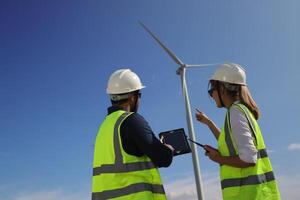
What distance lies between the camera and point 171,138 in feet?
24.5

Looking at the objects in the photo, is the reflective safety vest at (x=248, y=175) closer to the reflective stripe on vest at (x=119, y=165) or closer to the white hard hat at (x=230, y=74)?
the white hard hat at (x=230, y=74)

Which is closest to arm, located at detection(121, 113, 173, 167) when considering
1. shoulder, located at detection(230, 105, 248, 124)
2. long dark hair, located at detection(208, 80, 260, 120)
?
shoulder, located at detection(230, 105, 248, 124)

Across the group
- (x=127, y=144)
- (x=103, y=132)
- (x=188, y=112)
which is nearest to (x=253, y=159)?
(x=127, y=144)

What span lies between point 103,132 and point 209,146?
202 cm

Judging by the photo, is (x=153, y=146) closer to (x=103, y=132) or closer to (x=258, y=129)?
(x=103, y=132)

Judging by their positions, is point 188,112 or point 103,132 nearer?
point 103,132

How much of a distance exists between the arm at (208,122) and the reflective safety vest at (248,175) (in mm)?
1285

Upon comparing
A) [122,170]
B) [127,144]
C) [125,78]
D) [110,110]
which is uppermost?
[125,78]

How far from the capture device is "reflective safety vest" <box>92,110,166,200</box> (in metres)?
6.53

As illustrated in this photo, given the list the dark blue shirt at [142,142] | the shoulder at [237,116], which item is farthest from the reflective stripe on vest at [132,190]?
the shoulder at [237,116]

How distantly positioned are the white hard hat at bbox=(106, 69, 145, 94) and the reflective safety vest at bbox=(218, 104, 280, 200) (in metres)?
1.82

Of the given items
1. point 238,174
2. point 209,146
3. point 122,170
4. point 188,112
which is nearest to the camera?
point 122,170

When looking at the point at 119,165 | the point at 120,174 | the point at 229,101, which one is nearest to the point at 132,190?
the point at 120,174

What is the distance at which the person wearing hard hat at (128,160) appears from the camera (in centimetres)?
657
